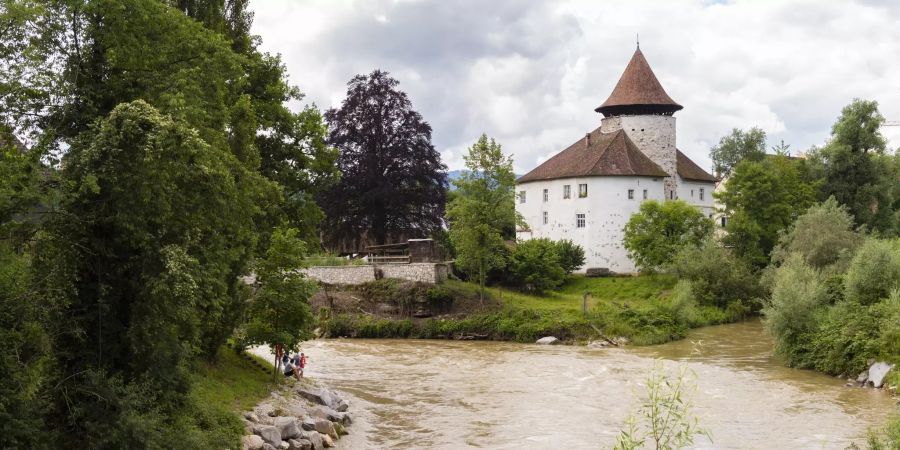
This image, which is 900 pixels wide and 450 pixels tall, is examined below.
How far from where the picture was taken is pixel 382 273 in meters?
44.9

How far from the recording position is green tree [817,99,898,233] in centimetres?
5309

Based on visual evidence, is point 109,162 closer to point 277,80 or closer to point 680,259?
point 277,80

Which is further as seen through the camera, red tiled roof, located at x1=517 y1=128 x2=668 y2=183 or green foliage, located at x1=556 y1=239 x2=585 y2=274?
red tiled roof, located at x1=517 y1=128 x2=668 y2=183

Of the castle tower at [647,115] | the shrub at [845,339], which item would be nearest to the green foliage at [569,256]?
the castle tower at [647,115]

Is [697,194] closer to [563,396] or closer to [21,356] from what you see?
[563,396]

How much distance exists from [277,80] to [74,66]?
477 inches

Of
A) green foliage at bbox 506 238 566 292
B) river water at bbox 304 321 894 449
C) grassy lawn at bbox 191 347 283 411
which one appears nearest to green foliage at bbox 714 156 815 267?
green foliage at bbox 506 238 566 292

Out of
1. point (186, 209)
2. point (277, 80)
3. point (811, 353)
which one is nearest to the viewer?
point (186, 209)

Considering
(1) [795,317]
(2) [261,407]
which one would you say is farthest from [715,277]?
(2) [261,407]

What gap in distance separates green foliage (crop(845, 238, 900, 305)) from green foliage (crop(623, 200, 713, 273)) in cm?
1904

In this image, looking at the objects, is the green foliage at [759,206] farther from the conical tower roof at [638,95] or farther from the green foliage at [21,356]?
the green foliage at [21,356]

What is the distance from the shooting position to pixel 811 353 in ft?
94.9

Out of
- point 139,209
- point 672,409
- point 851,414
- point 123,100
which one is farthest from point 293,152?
point 672,409

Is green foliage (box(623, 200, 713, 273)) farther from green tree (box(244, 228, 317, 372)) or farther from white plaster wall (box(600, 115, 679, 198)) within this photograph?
green tree (box(244, 228, 317, 372))
